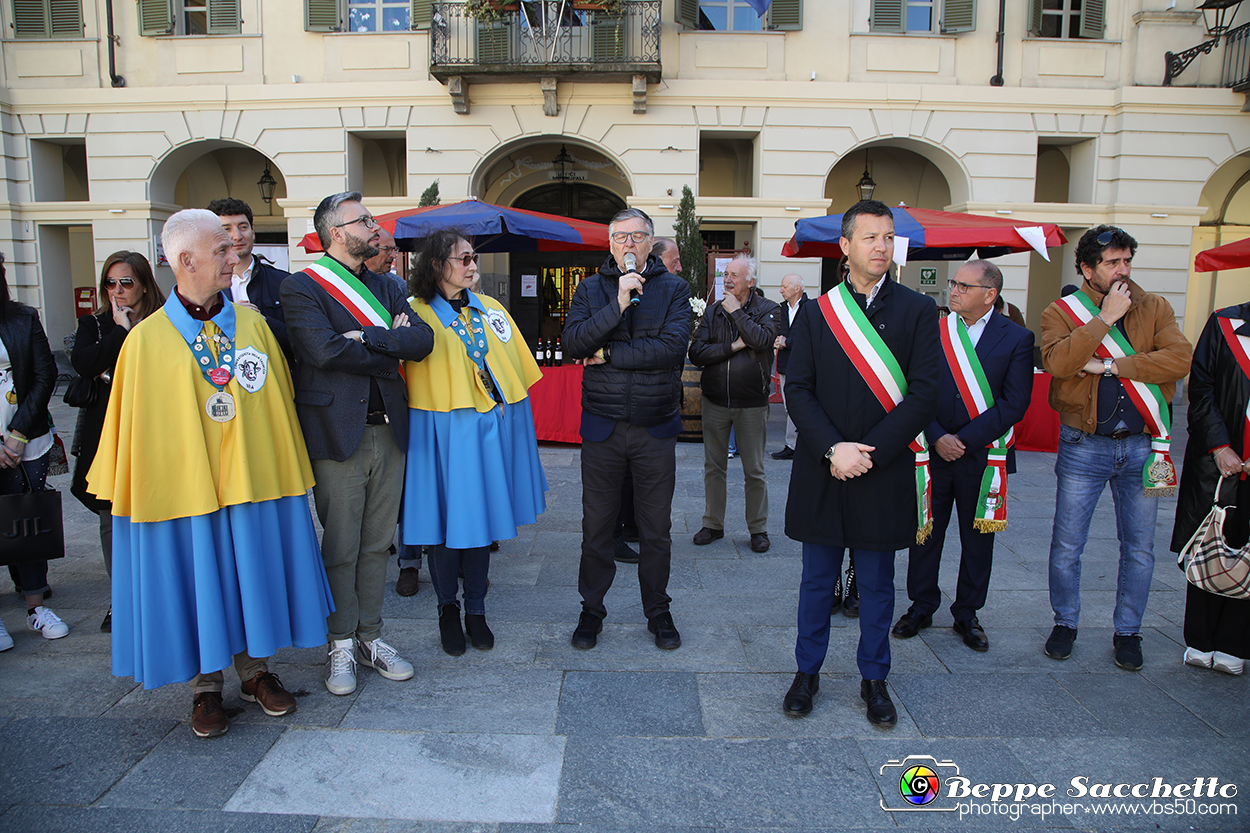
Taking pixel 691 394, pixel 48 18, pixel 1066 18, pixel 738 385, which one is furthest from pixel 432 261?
pixel 48 18

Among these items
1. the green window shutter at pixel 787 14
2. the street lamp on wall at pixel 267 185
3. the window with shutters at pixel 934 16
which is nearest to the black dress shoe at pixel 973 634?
the green window shutter at pixel 787 14

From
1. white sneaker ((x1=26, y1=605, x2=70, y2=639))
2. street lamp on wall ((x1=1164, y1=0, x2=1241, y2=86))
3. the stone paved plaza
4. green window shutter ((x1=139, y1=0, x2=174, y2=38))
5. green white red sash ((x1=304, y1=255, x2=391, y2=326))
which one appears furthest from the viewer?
green window shutter ((x1=139, y1=0, x2=174, y2=38))

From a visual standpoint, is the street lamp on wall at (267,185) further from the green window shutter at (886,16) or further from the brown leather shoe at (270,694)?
the brown leather shoe at (270,694)

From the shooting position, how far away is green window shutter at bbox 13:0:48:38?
12.7 meters

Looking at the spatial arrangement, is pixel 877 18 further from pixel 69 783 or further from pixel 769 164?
pixel 69 783

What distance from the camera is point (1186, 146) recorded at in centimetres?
1259

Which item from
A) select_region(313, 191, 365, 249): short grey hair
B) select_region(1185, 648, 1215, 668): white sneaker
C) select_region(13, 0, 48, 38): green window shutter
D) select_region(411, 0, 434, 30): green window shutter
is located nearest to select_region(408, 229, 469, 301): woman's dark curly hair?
select_region(313, 191, 365, 249): short grey hair

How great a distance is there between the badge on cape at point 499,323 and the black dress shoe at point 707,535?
231cm

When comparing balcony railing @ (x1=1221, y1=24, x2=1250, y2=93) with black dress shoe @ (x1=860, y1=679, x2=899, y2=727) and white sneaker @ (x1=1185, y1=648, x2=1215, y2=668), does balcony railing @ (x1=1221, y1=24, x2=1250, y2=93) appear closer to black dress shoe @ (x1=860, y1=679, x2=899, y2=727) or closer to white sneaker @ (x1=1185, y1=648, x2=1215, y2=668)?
white sneaker @ (x1=1185, y1=648, x2=1215, y2=668)

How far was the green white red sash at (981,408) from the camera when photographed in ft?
12.2

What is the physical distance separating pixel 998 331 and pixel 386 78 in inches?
463

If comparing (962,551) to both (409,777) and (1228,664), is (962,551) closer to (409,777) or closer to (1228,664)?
(1228,664)

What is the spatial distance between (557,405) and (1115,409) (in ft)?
20.4

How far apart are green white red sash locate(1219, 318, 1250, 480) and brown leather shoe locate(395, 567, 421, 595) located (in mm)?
4156
